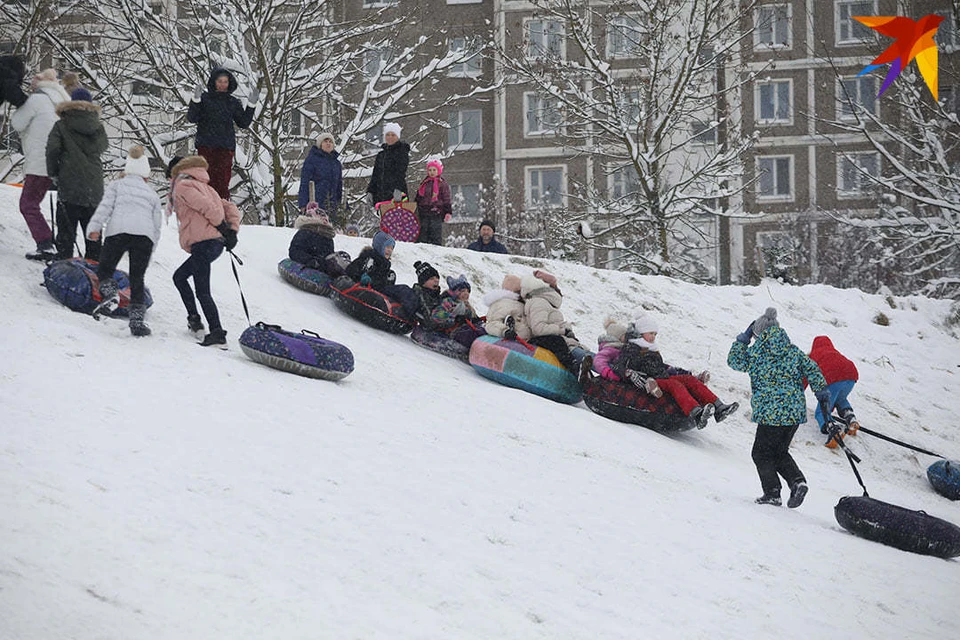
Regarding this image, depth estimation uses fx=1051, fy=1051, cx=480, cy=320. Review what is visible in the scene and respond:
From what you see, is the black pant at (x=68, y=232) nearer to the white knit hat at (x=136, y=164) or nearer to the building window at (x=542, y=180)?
the white knit hat at (x=136, y=164)

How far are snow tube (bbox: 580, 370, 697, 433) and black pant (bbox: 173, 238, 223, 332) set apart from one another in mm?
3974

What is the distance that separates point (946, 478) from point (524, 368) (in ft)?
16.3

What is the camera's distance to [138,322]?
845cm

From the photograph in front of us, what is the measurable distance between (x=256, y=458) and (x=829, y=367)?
8382mm

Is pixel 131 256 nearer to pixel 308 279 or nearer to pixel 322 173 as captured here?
pixel 308 279

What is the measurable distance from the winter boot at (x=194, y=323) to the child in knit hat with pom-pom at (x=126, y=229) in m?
0.55

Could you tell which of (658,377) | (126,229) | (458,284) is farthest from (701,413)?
(126,229)

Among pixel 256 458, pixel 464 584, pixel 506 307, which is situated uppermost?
pixel 506 307

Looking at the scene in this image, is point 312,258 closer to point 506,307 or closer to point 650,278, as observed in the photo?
point 506,307


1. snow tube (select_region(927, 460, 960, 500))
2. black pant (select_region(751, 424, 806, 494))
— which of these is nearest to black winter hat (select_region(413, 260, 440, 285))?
black pant (select_region(751, 424, 806, 494))

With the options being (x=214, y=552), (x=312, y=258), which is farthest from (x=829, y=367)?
(x=214, y=552)

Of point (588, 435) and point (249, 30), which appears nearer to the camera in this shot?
point (588, 435)

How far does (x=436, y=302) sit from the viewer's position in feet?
38.5

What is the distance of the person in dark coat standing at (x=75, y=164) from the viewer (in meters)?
9.80
